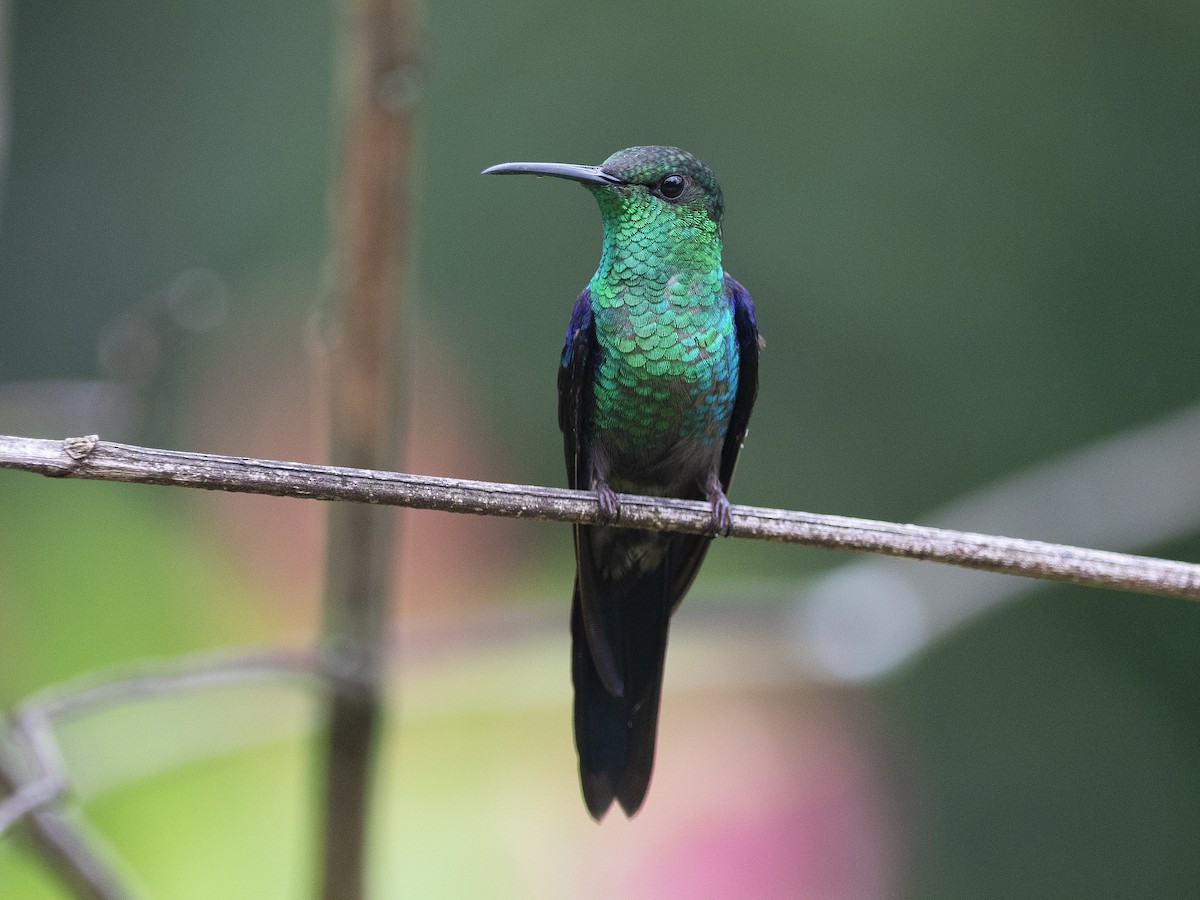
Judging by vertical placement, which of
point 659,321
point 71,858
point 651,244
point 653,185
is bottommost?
point 71,858

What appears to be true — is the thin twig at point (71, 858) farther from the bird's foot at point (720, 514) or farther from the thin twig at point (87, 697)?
the bird's foot at point (720, 514)

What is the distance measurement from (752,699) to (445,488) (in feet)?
9.01

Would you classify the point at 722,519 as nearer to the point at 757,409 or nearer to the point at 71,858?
the point at 71,858

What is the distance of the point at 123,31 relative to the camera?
4.90 meters

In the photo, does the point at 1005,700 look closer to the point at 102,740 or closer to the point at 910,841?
the point at 910,841

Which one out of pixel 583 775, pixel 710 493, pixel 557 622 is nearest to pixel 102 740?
pixel 557 622

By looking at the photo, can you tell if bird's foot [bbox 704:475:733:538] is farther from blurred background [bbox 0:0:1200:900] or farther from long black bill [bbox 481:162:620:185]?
blurred background [bbox 0:0:1200:900]

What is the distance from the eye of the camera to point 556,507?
183 cm

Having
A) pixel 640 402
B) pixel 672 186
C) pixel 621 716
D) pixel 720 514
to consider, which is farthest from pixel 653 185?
pixel 621 716

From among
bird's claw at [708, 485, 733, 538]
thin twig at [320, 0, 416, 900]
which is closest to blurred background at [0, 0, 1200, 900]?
thin twig at [320, 0, 416, 900]

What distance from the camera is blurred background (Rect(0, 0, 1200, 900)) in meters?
3.81

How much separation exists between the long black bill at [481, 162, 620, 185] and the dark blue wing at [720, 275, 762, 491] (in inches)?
13.8

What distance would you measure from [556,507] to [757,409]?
3051 millimetres

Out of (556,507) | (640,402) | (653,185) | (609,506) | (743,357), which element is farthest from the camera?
(743,357)
